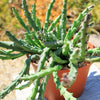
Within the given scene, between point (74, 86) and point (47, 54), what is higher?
point (47, 54)

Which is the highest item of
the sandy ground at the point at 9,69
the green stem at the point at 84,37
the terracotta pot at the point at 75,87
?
the green stem at the point at 84,37

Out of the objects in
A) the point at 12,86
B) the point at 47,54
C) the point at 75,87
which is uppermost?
the point at 47,54

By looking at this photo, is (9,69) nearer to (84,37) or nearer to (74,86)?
(74,86)

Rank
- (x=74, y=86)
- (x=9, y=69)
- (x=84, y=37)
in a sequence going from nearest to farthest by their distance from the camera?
(x=84, y=37) < (x=74, y=86) < (x=9, y=69)

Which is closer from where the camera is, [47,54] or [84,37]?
[84,37]

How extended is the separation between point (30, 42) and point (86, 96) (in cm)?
60

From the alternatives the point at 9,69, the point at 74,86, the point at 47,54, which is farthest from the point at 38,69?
the point at 9,69

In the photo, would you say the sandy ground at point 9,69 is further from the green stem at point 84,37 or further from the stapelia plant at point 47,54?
the green stem at point 84,37

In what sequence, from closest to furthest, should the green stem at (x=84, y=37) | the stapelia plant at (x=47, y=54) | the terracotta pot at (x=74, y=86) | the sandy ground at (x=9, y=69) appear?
1. the green stem at (x=84, y=37)
2. the stapelia plant at (x=47, y=54)
3. the terracotta pot at (x=74, y=86)
4. the sandy ground at (x=9, y=69)

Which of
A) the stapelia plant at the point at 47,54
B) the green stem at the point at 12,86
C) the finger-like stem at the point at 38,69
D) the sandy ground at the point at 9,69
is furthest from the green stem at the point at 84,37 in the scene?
the sandy ground at the point at 9,69

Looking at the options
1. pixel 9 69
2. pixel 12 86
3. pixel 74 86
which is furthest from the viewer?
pixel 9 69

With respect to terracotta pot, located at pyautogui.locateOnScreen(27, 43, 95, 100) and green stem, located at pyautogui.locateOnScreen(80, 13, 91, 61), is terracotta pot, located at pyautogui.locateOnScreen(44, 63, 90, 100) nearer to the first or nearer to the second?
terracotta pot, located at pyautogui.locateOnScreen(27, 43, 95, 100)

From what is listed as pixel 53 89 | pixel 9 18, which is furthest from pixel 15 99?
pixel 9 18

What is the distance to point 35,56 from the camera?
120 centimetres
